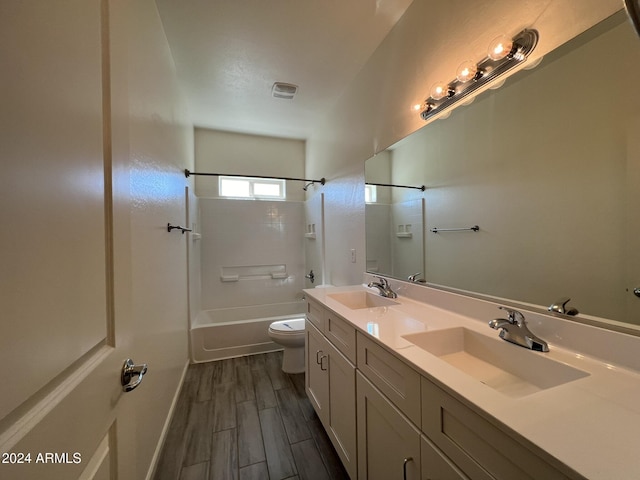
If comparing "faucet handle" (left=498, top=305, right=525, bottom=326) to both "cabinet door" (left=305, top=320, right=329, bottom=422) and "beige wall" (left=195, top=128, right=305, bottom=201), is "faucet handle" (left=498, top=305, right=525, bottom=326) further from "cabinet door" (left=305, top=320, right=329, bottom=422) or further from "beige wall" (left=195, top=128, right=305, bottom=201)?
"beige wall" (left=195, top=128, right=305, bottom=201)

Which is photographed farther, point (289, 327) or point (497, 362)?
point (289, 327)

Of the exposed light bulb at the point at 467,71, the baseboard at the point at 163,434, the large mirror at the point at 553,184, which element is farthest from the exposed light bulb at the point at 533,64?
the baseboard at the point at 163,434

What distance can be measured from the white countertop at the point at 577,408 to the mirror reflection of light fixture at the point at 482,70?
101 centimetres

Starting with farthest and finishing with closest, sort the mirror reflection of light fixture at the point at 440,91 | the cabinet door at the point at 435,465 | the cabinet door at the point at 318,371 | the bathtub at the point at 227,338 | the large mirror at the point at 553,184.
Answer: the bathtub at the point at 227,338 → the cabinet door at the point at 318,371 → the mirror reflection of light fixture at the point at 440,91 → the large mirror at the point at 553,184 → the cabinet door at the point at 435,465

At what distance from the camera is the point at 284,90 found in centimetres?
237

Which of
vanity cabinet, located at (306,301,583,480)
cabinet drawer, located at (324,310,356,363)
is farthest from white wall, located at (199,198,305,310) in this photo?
cabinet drawer, located at (324,310,356,363)

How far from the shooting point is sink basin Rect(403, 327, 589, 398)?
2.57ft

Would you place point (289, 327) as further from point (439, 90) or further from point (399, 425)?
point (439, 90)

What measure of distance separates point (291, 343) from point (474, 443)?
195 centimetres

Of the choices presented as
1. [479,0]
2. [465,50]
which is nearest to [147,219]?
[465,50]

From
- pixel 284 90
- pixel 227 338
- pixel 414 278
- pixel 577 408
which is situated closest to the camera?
pixel 577 408

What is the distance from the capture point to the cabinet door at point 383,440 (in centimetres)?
81

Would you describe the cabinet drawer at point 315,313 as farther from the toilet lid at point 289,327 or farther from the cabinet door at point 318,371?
the toilet lid at point 289,327

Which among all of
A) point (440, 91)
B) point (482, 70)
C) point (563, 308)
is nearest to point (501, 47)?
point (482, 70)
